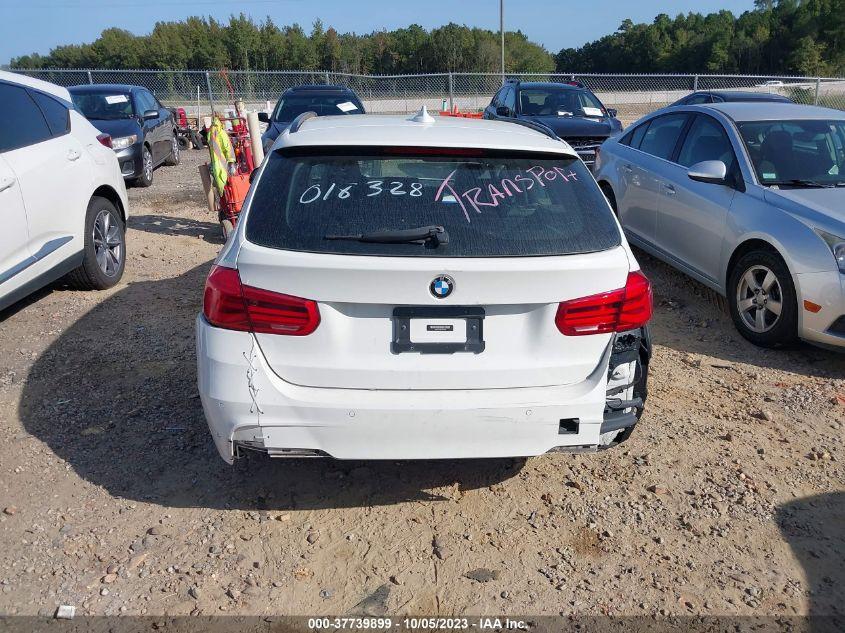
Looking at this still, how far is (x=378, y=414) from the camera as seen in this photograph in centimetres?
269

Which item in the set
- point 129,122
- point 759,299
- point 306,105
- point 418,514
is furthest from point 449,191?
point 306,105

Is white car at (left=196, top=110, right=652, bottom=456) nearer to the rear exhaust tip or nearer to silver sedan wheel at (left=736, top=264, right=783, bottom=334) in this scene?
the rear exhaust tip

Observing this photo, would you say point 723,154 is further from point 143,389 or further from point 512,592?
point 143,389

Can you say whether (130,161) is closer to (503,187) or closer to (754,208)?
(754,208)

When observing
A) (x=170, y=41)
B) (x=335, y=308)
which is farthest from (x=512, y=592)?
(x=170, y=41)

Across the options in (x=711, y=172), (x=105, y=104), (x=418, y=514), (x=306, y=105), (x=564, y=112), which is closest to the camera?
(x=418, y=514)

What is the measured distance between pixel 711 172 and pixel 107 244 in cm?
526

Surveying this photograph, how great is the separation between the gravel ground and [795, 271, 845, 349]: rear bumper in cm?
30

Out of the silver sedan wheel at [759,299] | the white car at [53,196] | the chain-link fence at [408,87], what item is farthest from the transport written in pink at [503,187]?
the chain-link fence at [408,87]

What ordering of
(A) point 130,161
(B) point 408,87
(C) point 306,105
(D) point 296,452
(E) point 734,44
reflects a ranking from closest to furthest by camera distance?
1. (D) point 296,452
2. (A) point 130,161
3. (C) point 306,105
4. (B) point 408,87
5. (E) point 734,44

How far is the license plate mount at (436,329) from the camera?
8.75ft

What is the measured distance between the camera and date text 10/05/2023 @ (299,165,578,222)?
282 centimetres

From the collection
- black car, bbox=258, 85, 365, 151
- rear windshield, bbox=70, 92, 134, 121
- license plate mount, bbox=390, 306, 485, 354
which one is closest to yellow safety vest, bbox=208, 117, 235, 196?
black car, bbox=258, 85, 365, 151

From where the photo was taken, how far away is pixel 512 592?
2.76 m
